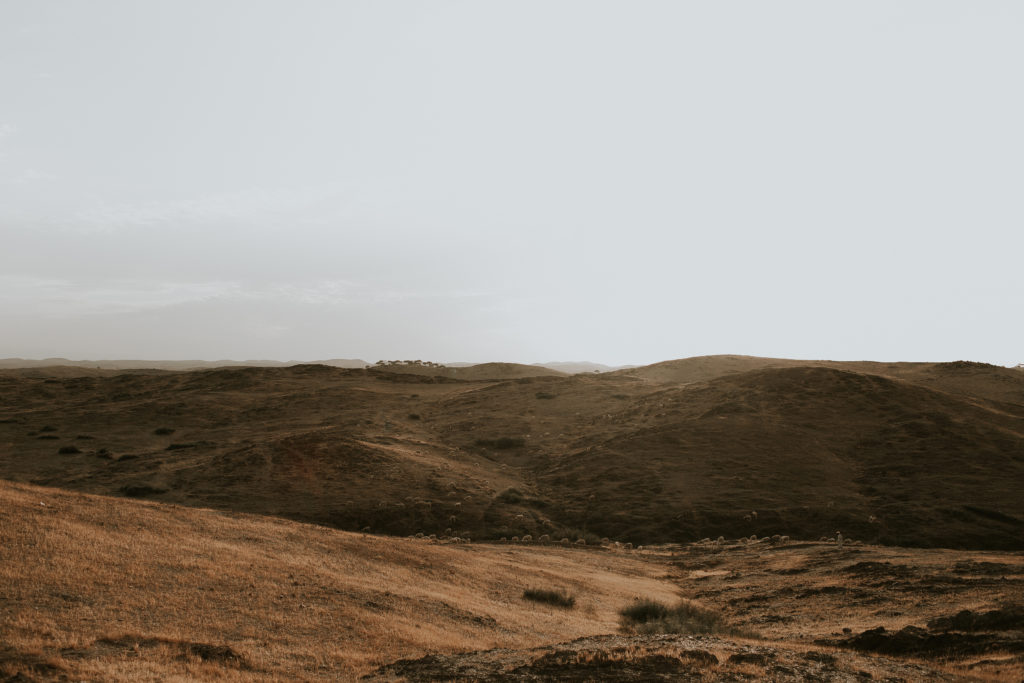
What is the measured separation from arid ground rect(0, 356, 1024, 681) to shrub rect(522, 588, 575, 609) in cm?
13

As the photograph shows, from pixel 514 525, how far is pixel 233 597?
17.2 m

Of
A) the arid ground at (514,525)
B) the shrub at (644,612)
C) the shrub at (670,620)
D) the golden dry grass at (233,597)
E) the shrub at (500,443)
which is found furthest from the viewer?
the shrub at (500,443)

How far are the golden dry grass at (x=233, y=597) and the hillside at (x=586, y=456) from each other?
10997 mm

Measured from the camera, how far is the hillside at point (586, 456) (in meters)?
27.1

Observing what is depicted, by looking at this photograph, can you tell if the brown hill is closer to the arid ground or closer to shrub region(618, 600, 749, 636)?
the arid ground

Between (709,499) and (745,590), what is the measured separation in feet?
37.2

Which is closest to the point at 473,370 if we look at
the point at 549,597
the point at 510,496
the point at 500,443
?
the point at 500,443

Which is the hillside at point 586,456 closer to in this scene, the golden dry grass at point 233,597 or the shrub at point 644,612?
the golden dry grass at point 233,597

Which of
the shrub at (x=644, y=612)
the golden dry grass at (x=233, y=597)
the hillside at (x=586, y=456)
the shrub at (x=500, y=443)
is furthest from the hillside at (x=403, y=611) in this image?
the shrub at (x=500, y=443)

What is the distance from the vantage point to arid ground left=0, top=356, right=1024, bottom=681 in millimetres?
9047

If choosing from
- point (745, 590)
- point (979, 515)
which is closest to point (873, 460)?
point (979, 515)

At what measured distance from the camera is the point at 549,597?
48.4ft

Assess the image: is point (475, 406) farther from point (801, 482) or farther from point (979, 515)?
point (979, 515)

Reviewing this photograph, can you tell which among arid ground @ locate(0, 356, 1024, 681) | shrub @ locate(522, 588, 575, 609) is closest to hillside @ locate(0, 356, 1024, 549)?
arid ground @ locate(0, 356, 1024, 681)
